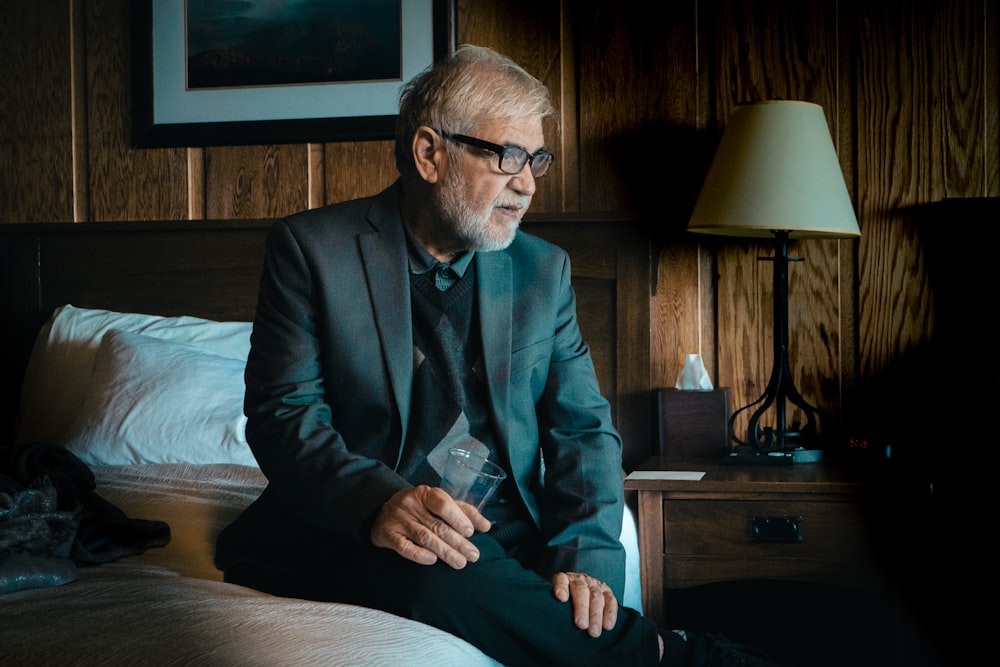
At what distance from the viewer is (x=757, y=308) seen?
269 centimetres

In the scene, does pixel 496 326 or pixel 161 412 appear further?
pixel 161 412

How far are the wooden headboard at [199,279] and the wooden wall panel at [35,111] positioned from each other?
11cm

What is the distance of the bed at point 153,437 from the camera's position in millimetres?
1195

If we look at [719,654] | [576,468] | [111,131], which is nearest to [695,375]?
[576,468]

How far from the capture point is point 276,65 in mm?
2990

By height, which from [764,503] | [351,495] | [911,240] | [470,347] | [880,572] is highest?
[911,240]

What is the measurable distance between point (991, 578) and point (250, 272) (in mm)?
2012

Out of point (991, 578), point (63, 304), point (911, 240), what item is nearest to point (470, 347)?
point (991, 578)

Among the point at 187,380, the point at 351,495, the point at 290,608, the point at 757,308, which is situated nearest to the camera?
the point at 290,608

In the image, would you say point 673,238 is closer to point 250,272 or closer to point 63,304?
point 250,272

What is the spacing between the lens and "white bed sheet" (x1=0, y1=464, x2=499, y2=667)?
1.14 meters

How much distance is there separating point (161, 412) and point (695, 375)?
1291mm

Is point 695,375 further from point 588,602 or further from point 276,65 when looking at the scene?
point 276,65

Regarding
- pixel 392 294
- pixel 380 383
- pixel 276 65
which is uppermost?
pixel 276 65
